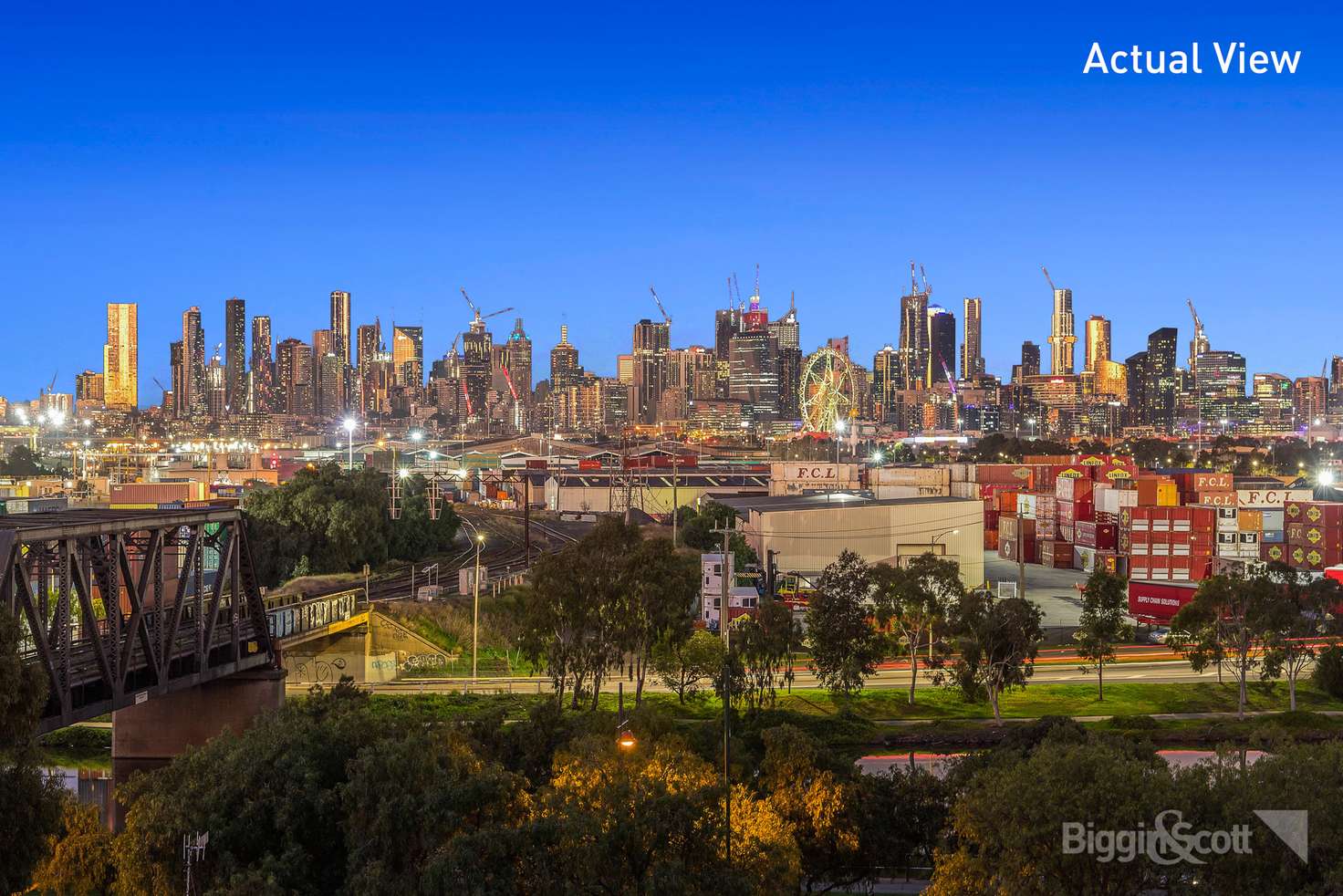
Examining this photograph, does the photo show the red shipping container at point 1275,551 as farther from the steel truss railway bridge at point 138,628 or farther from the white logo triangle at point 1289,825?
the white logo triangle at point 1289,825

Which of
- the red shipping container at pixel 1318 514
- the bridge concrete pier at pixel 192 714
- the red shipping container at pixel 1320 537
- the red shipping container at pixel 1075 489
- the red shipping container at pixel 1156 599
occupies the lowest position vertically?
the red shipping container at pixel 1156 599

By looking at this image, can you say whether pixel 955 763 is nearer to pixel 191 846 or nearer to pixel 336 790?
pixel 336 790

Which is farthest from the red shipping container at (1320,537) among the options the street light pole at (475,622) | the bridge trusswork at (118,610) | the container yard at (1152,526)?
the bridge trusswork at (118,610)

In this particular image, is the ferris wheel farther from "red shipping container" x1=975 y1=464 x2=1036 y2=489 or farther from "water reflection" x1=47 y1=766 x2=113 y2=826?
"water reflection" x1=47 y1=766 x2=113 y2=826

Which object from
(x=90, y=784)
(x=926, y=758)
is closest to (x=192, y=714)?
(x=90, y=784)

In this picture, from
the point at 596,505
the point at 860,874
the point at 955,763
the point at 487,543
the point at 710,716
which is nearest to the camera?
the point at 860,874

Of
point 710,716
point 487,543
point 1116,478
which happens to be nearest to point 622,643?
point 710,716
